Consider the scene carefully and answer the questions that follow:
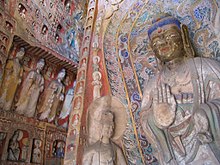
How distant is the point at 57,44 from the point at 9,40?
2.05 meters

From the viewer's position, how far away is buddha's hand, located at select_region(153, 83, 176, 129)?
113 inches

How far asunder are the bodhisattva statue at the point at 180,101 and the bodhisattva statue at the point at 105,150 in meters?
0.51

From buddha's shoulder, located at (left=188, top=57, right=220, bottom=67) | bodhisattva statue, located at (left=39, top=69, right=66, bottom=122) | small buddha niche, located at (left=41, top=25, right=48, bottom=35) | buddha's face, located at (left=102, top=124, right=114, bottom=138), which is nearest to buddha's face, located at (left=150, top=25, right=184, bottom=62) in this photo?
buddha's shoulder, located at (left=188, top=57, right=220, bottom=67)

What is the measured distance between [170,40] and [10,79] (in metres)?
4.81

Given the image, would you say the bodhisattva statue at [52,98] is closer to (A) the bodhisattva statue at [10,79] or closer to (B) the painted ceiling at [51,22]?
(B) the painted ceiling at [51,22]

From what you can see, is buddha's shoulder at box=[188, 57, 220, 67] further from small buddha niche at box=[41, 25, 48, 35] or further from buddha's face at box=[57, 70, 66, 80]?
buddha's face at box=[57, 70, 66, 80]

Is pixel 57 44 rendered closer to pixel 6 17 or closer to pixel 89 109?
pixel 6 17

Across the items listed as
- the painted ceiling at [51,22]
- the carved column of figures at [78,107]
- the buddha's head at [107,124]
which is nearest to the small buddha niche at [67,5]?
the painted ceiling at [51,22]

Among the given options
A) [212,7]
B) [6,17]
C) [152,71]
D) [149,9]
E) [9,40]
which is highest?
[6,17]

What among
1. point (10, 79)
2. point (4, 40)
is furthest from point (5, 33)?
point (10, 79)

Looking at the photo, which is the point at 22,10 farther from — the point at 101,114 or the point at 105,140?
the point at 105,140

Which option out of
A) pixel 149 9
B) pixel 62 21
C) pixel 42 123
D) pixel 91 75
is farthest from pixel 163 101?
pixel 62 21

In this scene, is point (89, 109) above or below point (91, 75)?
below

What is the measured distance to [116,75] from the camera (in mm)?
3953
